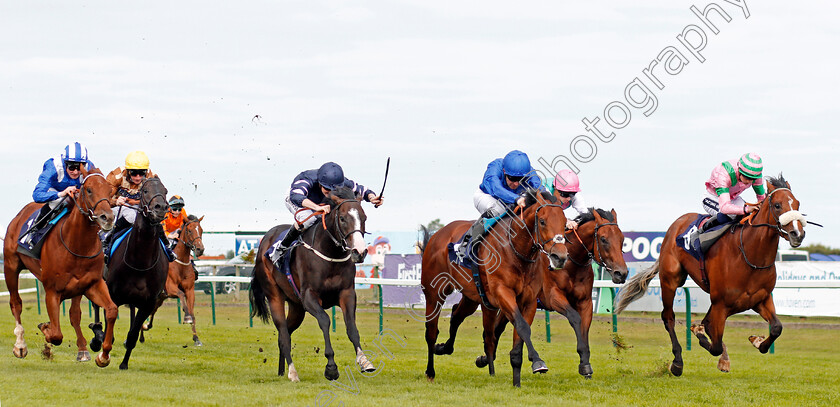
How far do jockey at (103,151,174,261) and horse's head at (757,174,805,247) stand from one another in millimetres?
5568

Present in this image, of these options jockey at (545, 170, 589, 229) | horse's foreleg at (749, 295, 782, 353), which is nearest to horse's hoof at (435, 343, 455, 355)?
jockey at (545, 170, 589, 229)

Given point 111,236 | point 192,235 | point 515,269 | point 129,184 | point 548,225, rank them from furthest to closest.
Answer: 1. point 192,235
2. point 111,236
3. point 129,184
4. point 515,269
5. point 548,225

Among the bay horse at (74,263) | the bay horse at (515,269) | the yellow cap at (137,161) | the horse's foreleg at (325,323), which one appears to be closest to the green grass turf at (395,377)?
the horse's foreleg at (325,323)

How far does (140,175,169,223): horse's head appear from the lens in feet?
26.6

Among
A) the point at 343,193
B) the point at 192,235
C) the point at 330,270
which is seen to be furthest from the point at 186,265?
the point at 343,193

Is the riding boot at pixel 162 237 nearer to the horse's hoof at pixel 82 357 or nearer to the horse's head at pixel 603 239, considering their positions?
the horse's hoof at pixel 82 357

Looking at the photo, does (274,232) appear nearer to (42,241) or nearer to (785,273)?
(42,241)

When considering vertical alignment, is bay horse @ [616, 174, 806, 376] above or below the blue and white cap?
below

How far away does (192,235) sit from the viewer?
1309 cm

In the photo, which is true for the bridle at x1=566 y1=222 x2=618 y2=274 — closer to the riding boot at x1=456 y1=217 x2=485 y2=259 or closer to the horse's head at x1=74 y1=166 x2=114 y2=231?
the riding boot at x1=456 y1=217 x2=485 y2=259

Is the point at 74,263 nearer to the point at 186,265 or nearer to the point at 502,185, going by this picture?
the point at 502,185

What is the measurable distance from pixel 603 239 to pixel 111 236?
16.1 ft

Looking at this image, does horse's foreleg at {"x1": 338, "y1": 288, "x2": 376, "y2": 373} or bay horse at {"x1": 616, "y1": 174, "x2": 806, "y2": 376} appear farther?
bay horse at {"x1": 616, "y1": 174, "x2": 806, "y2": 376}

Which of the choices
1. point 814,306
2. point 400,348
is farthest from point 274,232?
point 814,306
